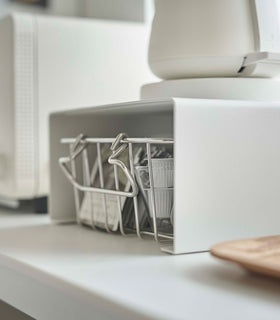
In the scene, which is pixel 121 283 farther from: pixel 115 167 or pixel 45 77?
pixel 45 77

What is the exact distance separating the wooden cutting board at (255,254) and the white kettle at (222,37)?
26 cm

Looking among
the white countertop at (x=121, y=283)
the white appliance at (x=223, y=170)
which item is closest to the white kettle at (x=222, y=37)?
the white appliance at (x=223, y=170)

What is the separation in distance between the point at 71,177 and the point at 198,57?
29 centimetres

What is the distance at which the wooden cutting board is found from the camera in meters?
0.58

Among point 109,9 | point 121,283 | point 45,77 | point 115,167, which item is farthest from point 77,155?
point 109,9

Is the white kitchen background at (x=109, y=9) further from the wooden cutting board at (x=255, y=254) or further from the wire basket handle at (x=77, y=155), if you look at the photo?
the wooden cutting board at (x=255, y=254)

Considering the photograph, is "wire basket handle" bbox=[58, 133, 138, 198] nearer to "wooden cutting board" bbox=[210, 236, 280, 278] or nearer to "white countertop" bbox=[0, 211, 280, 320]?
"white countertop" bbox=[0, 211, 280, 320]

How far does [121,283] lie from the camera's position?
2.01 feet

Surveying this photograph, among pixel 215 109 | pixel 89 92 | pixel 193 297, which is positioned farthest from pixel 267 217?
pixel 89 92

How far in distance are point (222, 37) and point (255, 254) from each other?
1.10 feet

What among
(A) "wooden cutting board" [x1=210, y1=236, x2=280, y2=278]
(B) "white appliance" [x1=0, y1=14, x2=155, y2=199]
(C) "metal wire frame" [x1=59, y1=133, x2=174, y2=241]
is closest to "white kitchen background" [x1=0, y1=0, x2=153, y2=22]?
(B) "white appliance" [x1=0, y1=14, x2=155, y2=199]

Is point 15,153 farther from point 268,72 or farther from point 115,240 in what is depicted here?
point 268,72

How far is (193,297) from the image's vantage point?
56 centimetres

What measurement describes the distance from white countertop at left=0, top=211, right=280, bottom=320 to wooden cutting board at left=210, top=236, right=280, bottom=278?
2 centimetres
